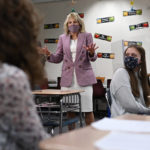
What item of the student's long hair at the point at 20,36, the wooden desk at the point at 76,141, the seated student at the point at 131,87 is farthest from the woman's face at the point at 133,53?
the student's long hair at the point at 20,36

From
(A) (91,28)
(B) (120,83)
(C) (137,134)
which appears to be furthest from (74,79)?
(A) (91,28)

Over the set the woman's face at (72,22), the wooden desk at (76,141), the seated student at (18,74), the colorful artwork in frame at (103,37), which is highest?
the colorful artwork in frame at (103,37)

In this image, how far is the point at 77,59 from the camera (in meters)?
2.95

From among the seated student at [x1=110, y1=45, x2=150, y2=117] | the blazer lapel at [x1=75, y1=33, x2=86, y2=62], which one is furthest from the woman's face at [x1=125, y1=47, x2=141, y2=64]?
the blazer lapel at [x1=75, y1=33, x2=86, y2=62]

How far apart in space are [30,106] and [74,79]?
242cm

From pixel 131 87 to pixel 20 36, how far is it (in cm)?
139

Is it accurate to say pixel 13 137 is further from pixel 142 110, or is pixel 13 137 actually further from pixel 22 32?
pixel 142 110

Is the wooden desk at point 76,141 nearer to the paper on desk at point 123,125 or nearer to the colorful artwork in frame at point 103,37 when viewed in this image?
the paper on desk at point 123,125

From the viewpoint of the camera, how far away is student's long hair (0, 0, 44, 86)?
2.00 ft

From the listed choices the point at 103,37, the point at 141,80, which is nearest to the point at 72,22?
the point at 141,80

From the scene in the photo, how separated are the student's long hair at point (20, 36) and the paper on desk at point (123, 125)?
32cm

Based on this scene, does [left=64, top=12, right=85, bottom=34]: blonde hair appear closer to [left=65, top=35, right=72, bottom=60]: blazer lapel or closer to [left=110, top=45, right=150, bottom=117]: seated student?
[left=65, top=35, right=72, bottom=60]: blazer lapel

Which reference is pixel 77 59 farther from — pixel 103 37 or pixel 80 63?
pixel 103 37

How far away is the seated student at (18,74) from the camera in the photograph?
1.83ft
